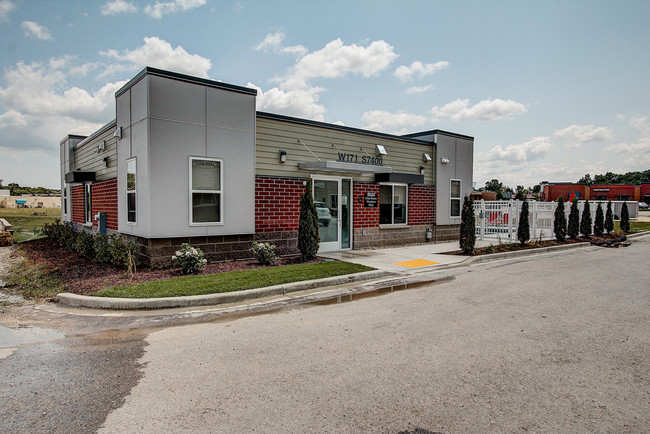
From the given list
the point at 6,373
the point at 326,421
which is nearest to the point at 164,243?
the point at 6,373

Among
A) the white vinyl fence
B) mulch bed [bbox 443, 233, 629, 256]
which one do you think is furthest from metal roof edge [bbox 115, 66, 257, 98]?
the white vinyl fence

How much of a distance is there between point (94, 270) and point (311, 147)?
6926 mm

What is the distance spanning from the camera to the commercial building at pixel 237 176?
962 cm

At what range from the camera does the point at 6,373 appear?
4.15m

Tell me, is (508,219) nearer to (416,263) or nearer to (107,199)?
(416,263)

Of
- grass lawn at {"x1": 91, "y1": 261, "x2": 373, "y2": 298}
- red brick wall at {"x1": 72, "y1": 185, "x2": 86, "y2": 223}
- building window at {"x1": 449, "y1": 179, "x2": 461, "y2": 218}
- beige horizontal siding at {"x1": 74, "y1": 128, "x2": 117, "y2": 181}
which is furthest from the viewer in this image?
building window at {"x1": 449, "y1": 179, "x2": 461, "y2": 218}

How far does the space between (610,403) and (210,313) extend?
5242 mm

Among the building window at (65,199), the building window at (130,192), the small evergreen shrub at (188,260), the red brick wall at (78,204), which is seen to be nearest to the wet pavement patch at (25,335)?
the small evergreen shrub at (188,260)

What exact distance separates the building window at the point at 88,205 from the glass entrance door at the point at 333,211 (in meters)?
8.86

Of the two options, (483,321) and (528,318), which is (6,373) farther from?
(528,318)

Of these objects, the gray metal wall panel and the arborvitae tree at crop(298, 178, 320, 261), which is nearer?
the gray metal wall panel

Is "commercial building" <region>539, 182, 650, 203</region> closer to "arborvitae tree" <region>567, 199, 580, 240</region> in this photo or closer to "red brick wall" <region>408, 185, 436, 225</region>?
"arborvitae tree" <region>567, 199, 580, 240</region>

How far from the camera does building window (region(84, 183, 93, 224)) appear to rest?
15286 mm

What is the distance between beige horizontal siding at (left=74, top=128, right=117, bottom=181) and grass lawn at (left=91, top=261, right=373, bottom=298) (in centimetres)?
614
